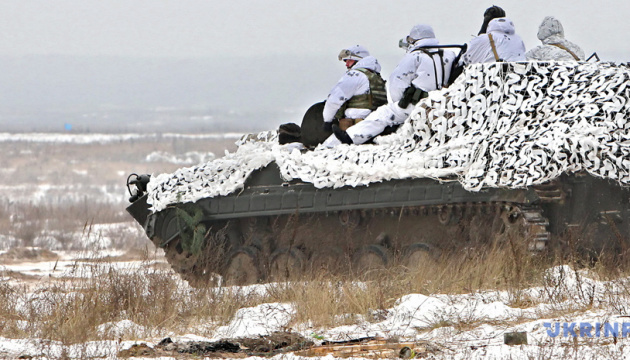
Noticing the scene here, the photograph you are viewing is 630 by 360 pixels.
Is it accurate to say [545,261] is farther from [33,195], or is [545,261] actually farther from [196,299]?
[33,195]

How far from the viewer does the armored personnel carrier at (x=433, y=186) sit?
448 inches

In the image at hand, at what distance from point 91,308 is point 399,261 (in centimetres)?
427

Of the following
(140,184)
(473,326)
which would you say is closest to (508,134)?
(473,326)

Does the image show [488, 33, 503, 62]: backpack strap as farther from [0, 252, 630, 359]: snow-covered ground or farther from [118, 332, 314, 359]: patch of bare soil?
[118, 332, 314, 359]: patch of bare soil

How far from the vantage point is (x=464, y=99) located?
12.2 metres

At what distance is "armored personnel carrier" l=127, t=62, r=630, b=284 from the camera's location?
11383 mm

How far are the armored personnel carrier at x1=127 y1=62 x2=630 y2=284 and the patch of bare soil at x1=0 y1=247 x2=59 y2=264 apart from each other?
26.4 ft

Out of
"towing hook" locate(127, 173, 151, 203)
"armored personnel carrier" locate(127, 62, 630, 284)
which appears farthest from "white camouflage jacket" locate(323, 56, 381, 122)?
"towing hook" locate(127, 173, 151, 203)

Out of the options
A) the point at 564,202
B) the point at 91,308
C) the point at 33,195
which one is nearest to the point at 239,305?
the point at 91,308

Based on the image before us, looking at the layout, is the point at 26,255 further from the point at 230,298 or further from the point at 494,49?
the point at 230,298

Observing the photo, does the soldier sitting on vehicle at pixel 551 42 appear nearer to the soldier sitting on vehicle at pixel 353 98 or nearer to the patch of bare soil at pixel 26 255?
the soldier sitting on vehicle at pixel 353 98

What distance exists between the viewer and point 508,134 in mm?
11633

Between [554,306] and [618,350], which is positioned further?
[554,306]

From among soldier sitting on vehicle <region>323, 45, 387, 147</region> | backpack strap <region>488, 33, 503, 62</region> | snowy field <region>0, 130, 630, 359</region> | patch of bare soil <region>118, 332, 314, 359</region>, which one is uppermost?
backpack strap <region>488, 33, 503, 62</region>
